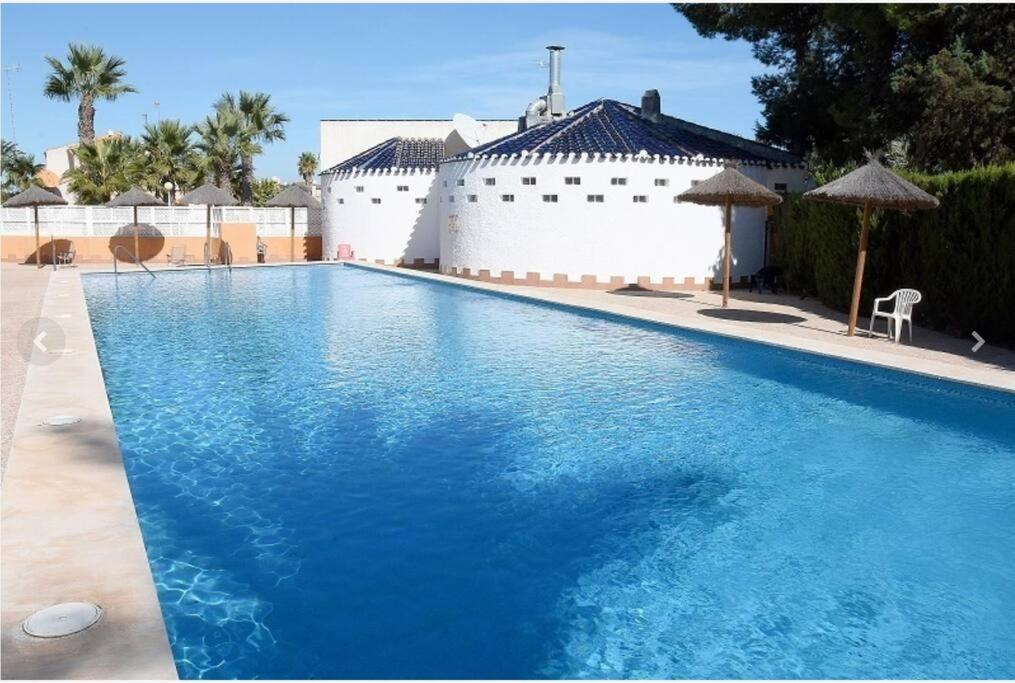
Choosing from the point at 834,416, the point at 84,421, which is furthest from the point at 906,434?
the point at 84,421

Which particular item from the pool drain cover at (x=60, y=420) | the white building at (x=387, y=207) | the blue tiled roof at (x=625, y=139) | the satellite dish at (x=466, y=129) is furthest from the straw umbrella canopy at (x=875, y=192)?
the satellite dish at (x=466, y=129)

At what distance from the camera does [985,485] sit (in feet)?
26.6

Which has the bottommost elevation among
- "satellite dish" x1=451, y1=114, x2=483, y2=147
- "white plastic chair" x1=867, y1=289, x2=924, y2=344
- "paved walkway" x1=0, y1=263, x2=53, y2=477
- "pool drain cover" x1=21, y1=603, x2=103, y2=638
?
"pool drain cover" x1=21, y1=603, x2=103, y2=638

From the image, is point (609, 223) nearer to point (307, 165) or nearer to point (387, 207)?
point (387, 207)

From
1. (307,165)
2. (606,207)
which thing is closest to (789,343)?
(606,207)

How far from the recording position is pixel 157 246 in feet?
105

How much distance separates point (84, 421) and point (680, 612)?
20.7ft

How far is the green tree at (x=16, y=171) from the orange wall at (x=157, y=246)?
18596 millimetres

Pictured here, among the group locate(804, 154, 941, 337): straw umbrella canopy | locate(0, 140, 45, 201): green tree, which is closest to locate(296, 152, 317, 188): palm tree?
locate(0, 140, 45, 201): green tree

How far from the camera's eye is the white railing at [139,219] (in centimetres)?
3005

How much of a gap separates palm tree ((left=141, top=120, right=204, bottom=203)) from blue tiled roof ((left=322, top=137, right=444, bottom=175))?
8.82 metres

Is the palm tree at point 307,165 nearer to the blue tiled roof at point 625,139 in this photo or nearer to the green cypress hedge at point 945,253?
the blue tiled roof at point 625,139

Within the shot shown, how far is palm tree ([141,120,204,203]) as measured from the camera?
122 ft

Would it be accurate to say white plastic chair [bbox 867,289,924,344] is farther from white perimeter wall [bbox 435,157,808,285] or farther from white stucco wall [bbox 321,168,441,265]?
white stucco wall [bbox 321,168,441,265]
